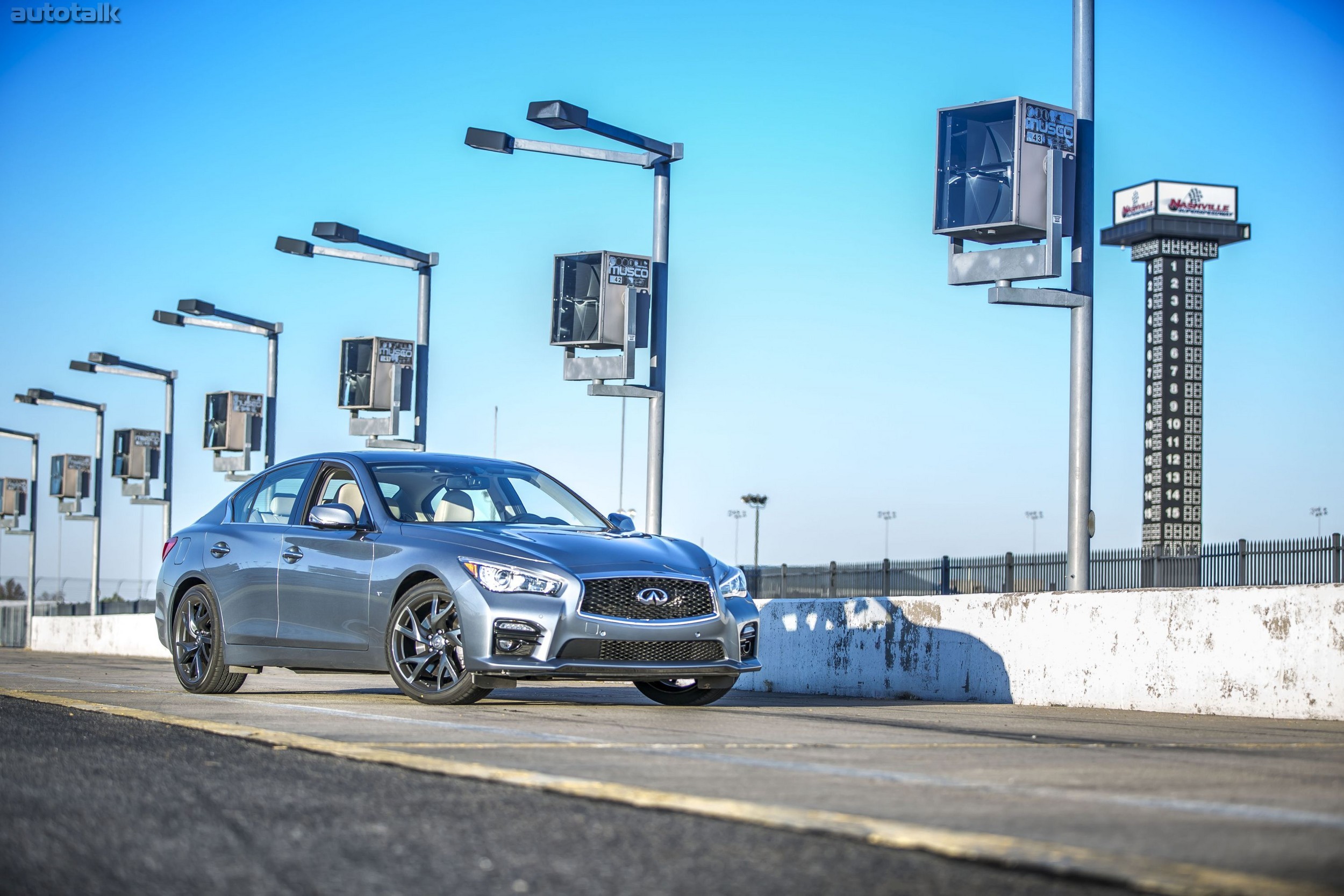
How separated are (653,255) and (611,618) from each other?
396 inches

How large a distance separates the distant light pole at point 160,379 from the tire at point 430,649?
31.5m

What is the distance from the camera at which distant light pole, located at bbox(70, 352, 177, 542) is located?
39.8 metres

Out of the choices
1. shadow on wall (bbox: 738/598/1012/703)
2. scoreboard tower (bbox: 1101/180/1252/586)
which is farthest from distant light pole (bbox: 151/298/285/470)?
scoreboard tower (bbox: 1101/180/1252/586)

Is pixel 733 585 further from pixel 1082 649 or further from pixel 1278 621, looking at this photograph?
pixel 1278 621

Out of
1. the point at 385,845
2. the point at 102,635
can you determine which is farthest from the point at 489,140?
the point at 102,635

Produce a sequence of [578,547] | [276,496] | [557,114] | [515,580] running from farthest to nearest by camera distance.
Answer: [557,114] → [276,496] → [578,547] → [515,580]

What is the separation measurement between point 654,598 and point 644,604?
69 mm

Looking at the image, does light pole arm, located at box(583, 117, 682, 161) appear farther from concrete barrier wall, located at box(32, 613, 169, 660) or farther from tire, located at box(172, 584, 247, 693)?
concrete barrier wall, located at box(32, 613, 169, 660)

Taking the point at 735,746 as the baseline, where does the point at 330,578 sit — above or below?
above

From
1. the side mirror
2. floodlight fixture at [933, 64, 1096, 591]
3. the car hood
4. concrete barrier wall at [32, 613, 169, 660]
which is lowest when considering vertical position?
concrete barrier wall at [32, 613, 169, 660]

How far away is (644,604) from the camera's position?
931cm

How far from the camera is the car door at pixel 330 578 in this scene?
10016 mm

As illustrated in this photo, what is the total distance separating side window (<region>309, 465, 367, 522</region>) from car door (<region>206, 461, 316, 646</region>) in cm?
17

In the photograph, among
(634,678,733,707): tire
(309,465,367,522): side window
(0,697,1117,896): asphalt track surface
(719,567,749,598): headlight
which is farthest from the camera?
(309,465,367,522): side window
